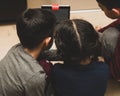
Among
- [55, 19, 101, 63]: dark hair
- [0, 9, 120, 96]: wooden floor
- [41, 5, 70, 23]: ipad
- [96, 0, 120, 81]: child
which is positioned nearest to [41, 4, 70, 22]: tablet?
[41, 5, 70, 23]: ipad

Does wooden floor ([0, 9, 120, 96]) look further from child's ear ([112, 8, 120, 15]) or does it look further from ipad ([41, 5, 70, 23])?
child's ear ([112, 8, 120, 15])

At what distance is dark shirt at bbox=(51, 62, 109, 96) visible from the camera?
90cm

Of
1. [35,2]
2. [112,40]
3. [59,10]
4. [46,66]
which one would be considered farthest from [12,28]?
[112,40]

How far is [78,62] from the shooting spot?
916mm

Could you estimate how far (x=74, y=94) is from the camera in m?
0.92

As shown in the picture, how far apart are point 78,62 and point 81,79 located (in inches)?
2.5

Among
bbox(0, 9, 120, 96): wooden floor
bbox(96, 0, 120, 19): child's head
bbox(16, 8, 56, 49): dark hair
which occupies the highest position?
bbox(96, 0, 120, 19): child's head

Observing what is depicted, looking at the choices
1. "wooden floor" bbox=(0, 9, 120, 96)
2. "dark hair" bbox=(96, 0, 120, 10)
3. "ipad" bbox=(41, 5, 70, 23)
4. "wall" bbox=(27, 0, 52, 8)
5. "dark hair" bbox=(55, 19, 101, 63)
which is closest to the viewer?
"dark hair" bbox=(55, 19, 101, 63)

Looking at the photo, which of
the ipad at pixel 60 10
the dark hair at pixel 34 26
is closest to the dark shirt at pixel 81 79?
the dark hair at pixel 34 26

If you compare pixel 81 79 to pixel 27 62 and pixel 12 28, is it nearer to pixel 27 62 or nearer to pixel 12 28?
pixel 27 62

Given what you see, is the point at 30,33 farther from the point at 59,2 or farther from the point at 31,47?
the point at 59,2

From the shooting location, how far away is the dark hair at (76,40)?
0.88 m

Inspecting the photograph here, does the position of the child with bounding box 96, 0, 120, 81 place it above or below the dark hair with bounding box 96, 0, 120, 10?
below

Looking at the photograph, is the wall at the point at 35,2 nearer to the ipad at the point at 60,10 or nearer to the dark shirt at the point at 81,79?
the ipad at the point at 60,10
